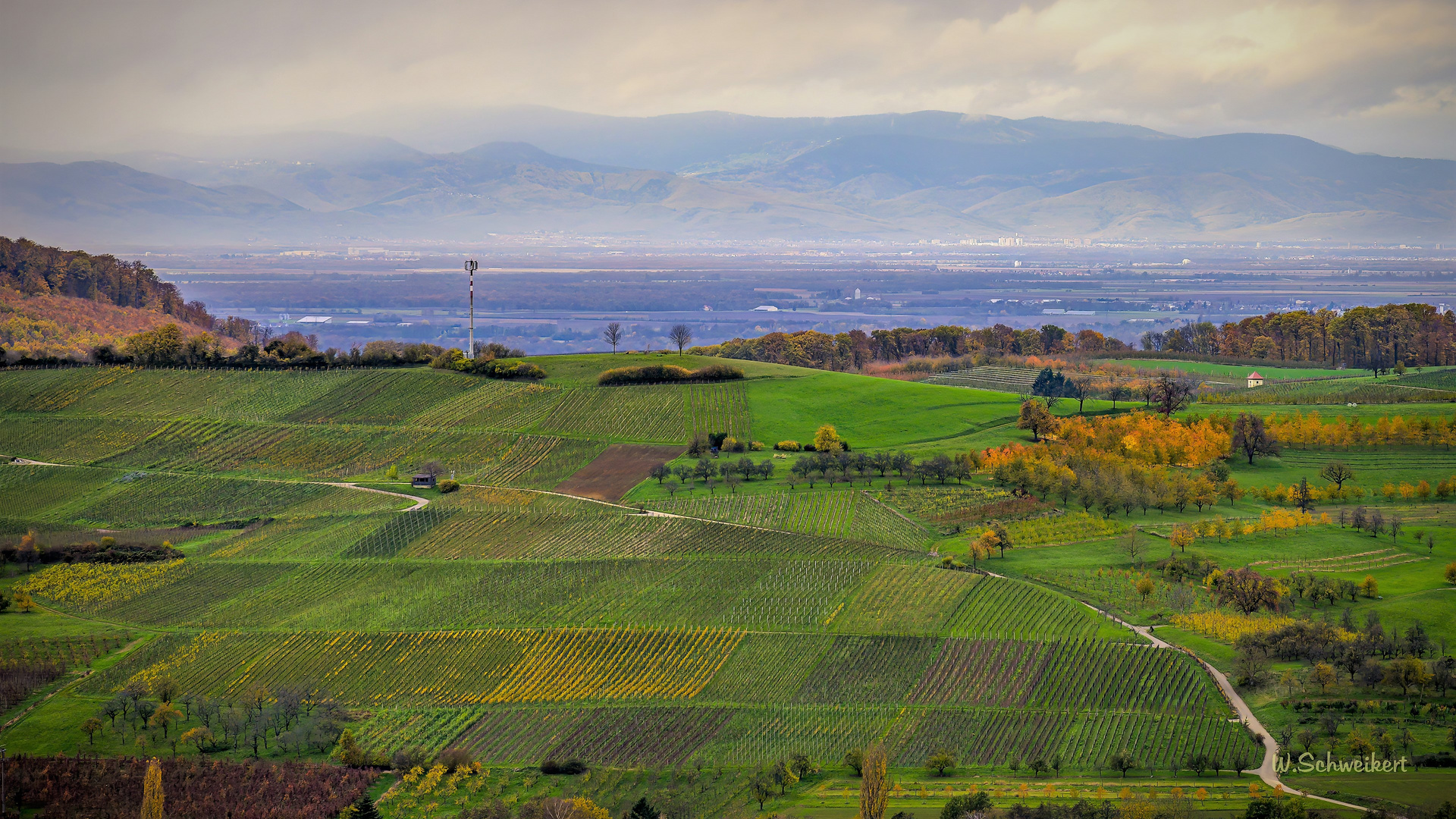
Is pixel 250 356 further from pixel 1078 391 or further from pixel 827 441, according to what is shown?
pixel 1078 391

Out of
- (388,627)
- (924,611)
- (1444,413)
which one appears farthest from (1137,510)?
(388,627)

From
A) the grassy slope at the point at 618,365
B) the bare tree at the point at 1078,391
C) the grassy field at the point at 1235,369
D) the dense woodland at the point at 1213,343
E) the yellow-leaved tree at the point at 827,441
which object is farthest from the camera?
the dense woodland at the point at 1213,343

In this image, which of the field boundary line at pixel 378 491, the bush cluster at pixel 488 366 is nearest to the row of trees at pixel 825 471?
the field boundary line at pixel 378 491

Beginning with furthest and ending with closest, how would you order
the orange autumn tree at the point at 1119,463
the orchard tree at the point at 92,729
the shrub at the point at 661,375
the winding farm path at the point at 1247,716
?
1. the shrub at the point at 661,375
2. the orange autumn tree at the point at 1119,463
3. the orchard tree at the point at 92,729
4. the winding farm path at the point at 1247,716

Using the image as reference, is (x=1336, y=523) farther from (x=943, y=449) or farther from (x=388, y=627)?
(x=388, y=627)

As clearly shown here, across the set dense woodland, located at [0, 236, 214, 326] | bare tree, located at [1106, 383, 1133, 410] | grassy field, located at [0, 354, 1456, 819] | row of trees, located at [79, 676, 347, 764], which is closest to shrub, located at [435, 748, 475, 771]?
grassy field, located at [0, 354, 1456, 819]

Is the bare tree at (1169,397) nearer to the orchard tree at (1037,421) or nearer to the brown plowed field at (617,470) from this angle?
the orchard tree at (1037,421)
